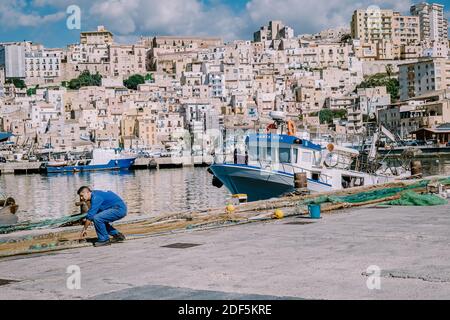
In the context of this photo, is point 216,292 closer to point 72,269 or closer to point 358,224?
point 72,269

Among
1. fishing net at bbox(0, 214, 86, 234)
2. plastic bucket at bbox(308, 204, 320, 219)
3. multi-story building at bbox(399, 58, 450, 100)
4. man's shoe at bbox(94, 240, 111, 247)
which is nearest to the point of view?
man's shoe at bbox(94, 240, 111, 247)

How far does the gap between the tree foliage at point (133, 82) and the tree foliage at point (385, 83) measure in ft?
179

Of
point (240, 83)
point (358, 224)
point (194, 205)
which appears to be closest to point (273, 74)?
point (240, 83)

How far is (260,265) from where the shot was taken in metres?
7.87

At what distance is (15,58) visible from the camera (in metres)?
186

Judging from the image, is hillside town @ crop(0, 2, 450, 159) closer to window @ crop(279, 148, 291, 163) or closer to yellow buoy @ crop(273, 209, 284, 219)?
window @ crop(279, 148, 291, 163)

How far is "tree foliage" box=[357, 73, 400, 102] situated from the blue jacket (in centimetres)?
Answer: 14321

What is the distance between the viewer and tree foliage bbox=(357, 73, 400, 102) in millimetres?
152625

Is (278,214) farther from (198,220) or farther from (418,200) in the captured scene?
(418,200)

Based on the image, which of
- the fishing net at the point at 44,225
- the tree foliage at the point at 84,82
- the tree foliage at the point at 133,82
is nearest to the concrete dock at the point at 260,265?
the fishing net at the point at 44,225

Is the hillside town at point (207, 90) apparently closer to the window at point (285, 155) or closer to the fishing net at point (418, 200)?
the window at point (285, 155)

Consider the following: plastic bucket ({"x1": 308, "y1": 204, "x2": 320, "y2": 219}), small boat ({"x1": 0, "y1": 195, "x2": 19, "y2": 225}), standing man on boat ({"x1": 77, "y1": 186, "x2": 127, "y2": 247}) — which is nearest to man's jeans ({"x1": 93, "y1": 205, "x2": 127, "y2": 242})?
standing man on boat ({"x1": 77, "y1": 186, "x2": 127, "y2": 247})

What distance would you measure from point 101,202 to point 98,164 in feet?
288

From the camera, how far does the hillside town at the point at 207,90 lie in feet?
412
